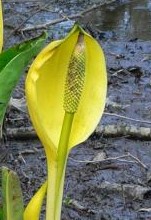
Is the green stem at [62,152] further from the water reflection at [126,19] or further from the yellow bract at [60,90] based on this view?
the water reflection at [126,19]

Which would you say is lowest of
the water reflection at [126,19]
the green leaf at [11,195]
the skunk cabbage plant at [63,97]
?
the water reflection at [126,19]

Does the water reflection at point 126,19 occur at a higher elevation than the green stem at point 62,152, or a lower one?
lower

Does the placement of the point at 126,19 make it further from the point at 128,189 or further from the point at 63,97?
the point at 63,97

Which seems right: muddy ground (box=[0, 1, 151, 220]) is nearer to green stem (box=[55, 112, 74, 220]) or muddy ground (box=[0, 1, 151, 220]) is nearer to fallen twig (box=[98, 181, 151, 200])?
fallen twig (box=[98, 181, 151, 200])

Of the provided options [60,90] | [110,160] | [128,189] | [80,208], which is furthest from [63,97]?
[110,160]

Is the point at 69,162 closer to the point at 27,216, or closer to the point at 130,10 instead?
the point at 27,216

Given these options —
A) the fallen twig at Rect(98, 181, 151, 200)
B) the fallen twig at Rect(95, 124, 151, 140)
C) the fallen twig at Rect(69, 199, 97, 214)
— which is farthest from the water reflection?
the fallen twig at Rect(69, 199, 97, 214)

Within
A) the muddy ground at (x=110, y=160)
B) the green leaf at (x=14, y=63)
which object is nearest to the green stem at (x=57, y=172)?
the green leaf at (x=14, y=63)
